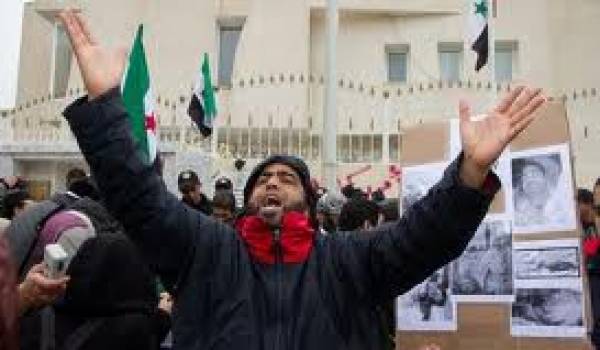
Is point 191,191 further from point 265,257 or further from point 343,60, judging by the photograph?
point 343,60

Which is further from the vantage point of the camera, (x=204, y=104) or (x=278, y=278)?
(x=204, y=104)

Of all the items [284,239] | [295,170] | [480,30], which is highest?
[480,30]

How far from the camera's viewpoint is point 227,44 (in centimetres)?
1859

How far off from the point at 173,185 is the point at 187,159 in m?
0.65

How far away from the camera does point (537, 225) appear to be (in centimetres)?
342

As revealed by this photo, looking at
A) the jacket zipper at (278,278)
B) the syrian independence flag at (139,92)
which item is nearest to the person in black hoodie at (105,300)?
the jacket zipper at (278,278)

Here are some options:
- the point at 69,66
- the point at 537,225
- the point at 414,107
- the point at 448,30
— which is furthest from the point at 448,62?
the point at 537,225

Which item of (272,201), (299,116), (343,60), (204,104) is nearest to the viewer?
(272,201)

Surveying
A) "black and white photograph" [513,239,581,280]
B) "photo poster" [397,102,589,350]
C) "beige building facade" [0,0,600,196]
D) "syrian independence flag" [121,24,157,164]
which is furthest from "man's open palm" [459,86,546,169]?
"beige building facade" [0,0,600,196]

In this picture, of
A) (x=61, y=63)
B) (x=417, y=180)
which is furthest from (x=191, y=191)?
(x=61, y=63)

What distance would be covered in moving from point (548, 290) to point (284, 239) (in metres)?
1.17

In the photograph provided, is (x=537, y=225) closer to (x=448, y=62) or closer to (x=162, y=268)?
(x=162, y=268)

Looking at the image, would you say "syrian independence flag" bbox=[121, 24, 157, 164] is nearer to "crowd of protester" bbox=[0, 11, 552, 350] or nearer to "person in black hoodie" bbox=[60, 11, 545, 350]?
"crowd of protester" bbox=[0, 11, 552, 350]

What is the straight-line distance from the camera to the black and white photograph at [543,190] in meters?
3.37
